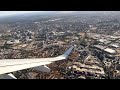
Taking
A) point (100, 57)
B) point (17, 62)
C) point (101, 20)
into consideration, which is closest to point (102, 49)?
point (100, 57)
